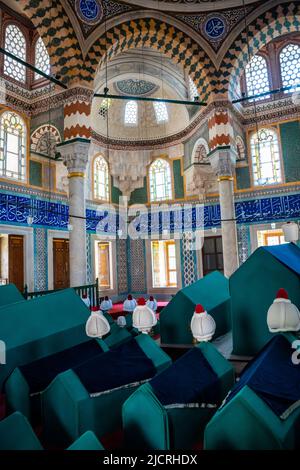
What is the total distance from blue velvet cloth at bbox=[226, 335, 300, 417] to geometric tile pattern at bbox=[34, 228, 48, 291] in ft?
24.7

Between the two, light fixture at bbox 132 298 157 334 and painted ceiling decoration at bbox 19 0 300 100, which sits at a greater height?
painted ceiling decoration at bbox 19 0 300 100

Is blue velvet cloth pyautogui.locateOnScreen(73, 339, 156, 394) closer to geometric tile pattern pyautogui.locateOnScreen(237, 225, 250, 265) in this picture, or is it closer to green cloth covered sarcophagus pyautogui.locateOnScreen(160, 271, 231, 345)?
green cloth covered sarcophagus pyautogui.locateOnScreen(160, 271, 231, 345)

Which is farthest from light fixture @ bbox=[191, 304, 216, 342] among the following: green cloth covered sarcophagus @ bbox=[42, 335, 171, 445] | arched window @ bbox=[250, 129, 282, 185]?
arched window @ bbox=[250, 129, 282, 185]

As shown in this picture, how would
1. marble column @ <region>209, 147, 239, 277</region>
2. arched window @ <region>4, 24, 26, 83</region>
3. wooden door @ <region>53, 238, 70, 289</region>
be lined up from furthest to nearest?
wooden door @ <region>53, 238, 70, 289</region>, arched window @ <region>4, 24, 26, 83</region>, marble column @ <region>209, 147, 239, 277</region>

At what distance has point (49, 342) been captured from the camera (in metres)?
2.38

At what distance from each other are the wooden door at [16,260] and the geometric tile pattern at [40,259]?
1.11ft

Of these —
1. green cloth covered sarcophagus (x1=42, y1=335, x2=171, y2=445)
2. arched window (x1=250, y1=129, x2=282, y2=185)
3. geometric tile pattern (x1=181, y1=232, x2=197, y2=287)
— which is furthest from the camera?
geometric tile pattern (x1=181, y1=232, x2=197, y2=287)

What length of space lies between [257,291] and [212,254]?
26.3ft

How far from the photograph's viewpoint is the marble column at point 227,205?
24.1 ft

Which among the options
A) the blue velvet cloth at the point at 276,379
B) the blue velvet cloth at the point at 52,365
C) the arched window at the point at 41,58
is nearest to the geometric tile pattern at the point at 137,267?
the arched window at the point at 41,58

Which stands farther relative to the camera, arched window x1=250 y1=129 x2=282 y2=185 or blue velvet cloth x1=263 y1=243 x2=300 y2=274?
arched window x1=250 y1=129 x2=282 y2=185

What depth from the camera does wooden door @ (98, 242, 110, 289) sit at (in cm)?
1098

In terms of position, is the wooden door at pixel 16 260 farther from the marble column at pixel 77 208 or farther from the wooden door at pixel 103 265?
the wooden door at pixel 103 265
